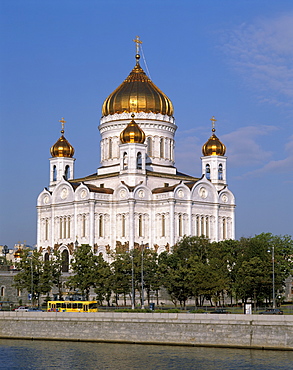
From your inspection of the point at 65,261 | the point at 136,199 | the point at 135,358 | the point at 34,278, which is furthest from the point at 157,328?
the point at 65,261

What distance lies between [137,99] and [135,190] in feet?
47.6

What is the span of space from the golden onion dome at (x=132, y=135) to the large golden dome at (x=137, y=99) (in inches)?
255

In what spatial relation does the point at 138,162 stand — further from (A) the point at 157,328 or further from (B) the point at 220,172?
(A) the point at 157,328

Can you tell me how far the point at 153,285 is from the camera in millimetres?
80188

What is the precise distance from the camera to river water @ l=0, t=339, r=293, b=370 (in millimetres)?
50156

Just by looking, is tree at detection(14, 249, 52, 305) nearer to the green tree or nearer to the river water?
the green tree

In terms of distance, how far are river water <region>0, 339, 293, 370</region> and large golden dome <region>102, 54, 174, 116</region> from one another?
163ft

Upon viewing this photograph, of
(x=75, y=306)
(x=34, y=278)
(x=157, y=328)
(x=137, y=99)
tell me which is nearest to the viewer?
(x=157, y=328)

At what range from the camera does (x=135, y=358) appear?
53031mm

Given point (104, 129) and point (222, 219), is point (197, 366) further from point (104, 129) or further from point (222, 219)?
point (104, 129)

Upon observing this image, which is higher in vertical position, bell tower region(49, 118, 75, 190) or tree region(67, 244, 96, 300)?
bell tower region(49, 118, 75, 190)

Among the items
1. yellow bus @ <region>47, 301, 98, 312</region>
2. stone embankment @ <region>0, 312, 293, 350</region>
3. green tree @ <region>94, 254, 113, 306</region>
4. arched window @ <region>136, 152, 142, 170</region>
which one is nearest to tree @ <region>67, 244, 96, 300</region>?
green tree @ <region>94, 254, 113, 306</region>

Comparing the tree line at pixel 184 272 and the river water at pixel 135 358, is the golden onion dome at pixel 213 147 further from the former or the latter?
the river water at pixel 135 358

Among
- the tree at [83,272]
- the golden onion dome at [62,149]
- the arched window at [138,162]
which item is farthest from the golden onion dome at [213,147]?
the tree at [83,272]
